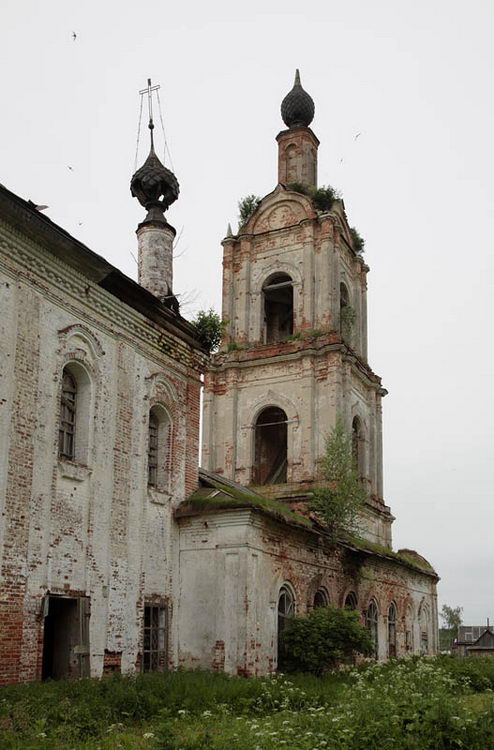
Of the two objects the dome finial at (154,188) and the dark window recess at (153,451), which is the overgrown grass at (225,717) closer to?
the dark window recess at (153,451)

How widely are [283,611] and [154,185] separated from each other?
8874 mm

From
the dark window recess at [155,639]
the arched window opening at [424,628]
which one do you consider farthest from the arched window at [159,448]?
the arched window opening at [424,628]

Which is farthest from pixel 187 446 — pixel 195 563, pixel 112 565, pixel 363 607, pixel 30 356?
pixel 363 607

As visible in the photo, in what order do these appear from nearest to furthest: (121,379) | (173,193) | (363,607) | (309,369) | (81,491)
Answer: (81,491), (121,379), (173,193), (363,607), (309,369)

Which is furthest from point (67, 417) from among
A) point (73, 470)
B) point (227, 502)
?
point (227, 502)

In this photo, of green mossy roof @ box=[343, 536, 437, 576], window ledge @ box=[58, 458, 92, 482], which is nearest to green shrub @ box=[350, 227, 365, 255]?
green mossy roof @ box=[343, 536, 437, 576]

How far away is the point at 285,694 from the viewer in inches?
447

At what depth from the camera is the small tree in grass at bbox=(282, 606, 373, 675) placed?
15117mm

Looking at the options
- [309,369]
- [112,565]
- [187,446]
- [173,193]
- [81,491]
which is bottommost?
[112,565]

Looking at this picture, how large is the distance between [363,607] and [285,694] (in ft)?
30.0

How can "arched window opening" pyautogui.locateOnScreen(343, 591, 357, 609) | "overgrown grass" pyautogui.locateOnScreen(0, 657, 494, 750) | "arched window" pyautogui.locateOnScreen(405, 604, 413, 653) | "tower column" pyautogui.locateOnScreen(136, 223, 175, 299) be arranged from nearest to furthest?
"overgrown grass" pyautogui.locateOnScreen(0, 657, 494, 750) < "tower column" pyautogui.locateOnScreen(136, 223, 175, 299) < "arched window opening" pyautogui.locateOnScreen(343, 591, 357, 609) < "arched window" pyautogui.locateOnScreen(405, 604, 413, 653)

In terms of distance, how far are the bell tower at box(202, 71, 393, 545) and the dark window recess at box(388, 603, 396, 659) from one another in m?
4.27

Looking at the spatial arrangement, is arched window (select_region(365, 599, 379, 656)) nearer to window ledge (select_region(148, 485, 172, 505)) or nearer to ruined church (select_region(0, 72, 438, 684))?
ruined church (select_region(0, 72, 438, 684))

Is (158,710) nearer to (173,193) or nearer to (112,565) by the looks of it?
(112,565)
